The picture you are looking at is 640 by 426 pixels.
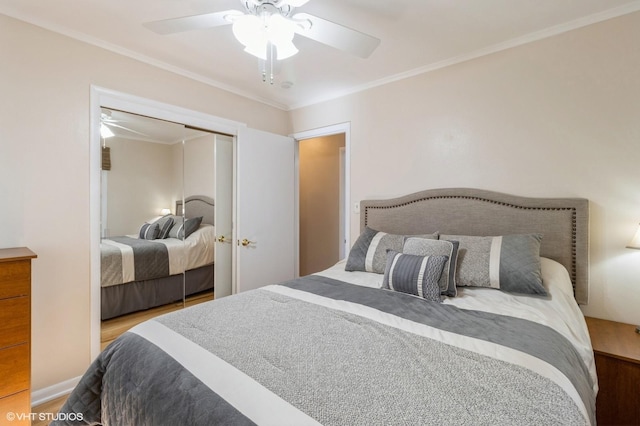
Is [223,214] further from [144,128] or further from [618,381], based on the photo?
[618,381]

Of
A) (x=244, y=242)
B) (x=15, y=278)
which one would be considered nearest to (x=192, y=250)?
(x=244, y=242)

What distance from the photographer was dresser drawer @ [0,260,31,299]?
158cm

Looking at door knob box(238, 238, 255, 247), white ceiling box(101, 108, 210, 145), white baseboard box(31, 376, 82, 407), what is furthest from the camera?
door knob box(238, 238, 255, 247)

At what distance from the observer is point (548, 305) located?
152 centimetres

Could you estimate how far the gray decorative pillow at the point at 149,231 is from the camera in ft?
8.18

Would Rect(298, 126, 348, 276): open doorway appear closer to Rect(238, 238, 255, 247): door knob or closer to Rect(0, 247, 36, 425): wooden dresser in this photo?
Rect(238, 238, 255, 247): door knob

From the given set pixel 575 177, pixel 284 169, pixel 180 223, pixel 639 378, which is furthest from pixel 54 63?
pixel 639 378

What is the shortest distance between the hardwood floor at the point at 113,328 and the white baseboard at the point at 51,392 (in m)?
0.02

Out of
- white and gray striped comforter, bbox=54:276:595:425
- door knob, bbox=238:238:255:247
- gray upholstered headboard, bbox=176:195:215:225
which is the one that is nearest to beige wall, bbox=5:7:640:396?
gray upholstered headboard, bbox=176:195:215:225

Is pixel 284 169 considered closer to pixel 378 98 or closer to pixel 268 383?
pixel 378 98

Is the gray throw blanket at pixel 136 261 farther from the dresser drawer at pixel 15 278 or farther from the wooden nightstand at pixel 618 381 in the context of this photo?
the wooden nightstand at pixel 618 381

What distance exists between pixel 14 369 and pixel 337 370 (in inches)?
73.0

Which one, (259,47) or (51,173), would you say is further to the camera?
(51,173)

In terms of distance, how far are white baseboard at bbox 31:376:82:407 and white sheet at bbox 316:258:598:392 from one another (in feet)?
6.77
